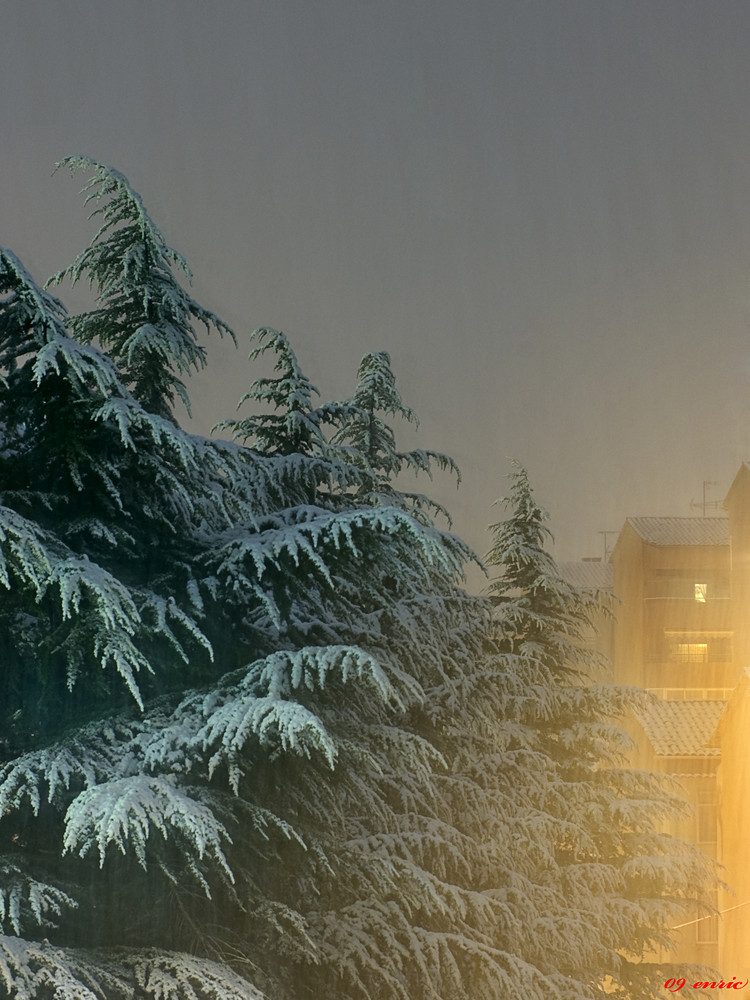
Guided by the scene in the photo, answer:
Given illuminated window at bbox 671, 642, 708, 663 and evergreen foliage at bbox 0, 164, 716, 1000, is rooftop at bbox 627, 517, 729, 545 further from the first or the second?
evergreen foliage at bbox 0, 164, 716, 1000

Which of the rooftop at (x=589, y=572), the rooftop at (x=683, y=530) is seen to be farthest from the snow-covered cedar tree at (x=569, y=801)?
the rooftop at (x=589, y=572)

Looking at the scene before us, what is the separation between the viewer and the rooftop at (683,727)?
20.6 metres

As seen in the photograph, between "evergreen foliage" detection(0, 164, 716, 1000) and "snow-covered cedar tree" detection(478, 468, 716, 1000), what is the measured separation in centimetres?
244

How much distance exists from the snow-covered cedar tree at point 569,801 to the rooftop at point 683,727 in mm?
7659

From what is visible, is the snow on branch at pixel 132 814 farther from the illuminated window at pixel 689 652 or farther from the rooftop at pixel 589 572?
the illuminated window at pixel 689 652

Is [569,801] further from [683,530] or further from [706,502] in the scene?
[706,502]

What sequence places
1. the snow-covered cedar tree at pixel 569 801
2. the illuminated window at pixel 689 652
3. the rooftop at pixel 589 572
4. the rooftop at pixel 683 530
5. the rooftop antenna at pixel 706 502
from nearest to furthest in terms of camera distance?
1. the snow-covered cedar tree at pixel 569 801
2. the rooftop antenna at pixel 706 502
3. the rooftop at pixel 683 530
4. the illuminated window at pixel 689 652
5. the rooftop at pixel 589 572

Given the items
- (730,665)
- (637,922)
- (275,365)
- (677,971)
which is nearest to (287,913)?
(275,365)

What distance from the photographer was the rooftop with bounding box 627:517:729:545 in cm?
3150

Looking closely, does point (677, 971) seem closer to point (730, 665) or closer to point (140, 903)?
point (140, 903)

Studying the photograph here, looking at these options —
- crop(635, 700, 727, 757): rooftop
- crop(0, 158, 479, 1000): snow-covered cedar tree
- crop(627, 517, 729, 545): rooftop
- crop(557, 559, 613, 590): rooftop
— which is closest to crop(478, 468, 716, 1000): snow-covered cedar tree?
crop(0, 158, 479, 1000): snow-covered cedar tree

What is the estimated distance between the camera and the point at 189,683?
6.41m

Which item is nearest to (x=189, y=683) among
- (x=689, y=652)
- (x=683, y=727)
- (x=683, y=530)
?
(x=683, y=727)

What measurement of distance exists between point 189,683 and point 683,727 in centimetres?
1761
